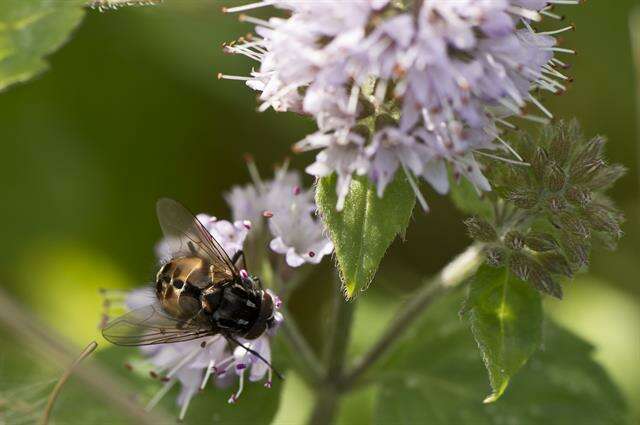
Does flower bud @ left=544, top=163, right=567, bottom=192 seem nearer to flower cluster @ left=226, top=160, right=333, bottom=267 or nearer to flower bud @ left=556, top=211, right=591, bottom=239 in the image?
flower bud @ left=556, top=211, right=591, bottom=239

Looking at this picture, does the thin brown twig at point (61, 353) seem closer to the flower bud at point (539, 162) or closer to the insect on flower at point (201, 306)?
the insect on flower at point (201, 306)

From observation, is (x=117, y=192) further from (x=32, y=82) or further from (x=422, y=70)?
(x=422, y=70)

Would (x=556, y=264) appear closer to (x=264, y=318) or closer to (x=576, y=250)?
(x=576, y=250)

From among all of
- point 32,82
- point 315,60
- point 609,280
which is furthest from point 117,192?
point 315,60

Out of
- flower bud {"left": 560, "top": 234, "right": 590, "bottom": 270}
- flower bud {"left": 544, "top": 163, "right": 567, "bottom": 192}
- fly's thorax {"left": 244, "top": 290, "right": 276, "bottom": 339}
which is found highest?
flower bud {"left": 544, "top": 163, "right": 567, "bottom": 192}

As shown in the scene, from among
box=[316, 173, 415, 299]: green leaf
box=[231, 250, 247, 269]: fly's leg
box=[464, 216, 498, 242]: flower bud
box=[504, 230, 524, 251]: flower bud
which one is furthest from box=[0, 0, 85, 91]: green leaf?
box=[504, 230, 524, 251]: flower bud

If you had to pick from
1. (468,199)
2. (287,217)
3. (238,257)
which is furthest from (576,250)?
(238,257)
